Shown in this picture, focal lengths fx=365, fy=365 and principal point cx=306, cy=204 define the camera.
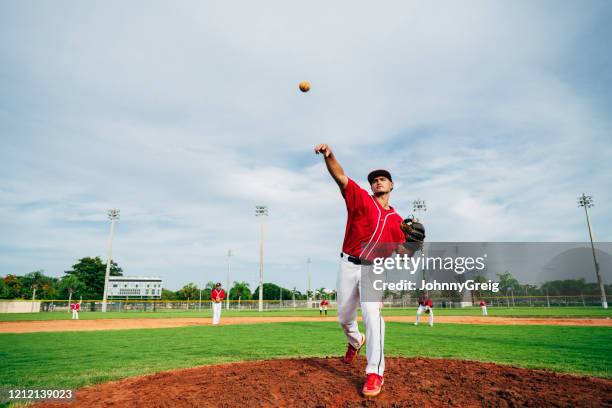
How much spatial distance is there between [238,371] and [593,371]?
5.58 metres

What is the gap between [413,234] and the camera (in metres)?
4.60

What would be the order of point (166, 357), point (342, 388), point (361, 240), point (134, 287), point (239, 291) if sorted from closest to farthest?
point (342, 388)
point (361, 240)
point (166, 357)
point (134, 287)
point (239, 291)

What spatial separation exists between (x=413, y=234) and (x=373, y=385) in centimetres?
183

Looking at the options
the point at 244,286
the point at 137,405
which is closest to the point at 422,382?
the point at 137,405

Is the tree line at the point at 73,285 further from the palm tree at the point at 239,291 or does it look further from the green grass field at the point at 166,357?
the green grass field at the point at 166,357

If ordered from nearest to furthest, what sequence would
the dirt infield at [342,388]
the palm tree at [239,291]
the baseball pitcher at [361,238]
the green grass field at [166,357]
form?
the dirt infield at [342,388]
the baseball pitcher at [361,238]
the green grass field at [166,357]
the palm tree at [239,291]

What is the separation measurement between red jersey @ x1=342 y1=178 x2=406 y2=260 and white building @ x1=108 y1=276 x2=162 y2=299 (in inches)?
3579

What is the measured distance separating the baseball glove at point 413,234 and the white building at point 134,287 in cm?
9104

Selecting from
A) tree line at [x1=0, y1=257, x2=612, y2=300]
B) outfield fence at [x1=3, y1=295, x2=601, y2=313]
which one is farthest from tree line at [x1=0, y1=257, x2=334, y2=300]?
outfield fence at [x1=3, y1=295, x2=601, y2=313]

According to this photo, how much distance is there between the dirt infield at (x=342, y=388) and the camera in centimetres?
364

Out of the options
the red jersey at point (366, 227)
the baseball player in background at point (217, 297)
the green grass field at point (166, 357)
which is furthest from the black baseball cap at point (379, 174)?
the baseball player in background at point (217, 297)

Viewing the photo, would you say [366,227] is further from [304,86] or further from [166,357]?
[166,357]

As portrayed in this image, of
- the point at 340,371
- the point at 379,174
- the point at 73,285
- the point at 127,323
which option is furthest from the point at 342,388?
the point at 73,285

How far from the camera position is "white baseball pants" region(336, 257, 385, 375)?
399 centimetres
